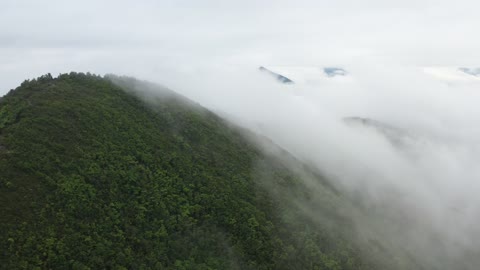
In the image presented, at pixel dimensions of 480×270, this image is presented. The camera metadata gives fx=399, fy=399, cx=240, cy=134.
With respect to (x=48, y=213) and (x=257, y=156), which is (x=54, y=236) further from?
(x=257, y=156)

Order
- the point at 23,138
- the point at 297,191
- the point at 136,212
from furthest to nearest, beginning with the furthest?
the point at 297,191 < the point at 136,212 < the point at 23,138

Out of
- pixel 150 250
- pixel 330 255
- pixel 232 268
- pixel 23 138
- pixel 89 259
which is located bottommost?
pixel 330 255

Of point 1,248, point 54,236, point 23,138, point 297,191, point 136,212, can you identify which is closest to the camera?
point 1,248

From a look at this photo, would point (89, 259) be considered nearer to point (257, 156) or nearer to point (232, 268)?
point (232, 268)

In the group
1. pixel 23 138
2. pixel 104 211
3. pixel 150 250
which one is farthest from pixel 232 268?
pixel 23 138

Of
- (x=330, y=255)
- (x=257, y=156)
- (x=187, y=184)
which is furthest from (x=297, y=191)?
(x=187, y=184)

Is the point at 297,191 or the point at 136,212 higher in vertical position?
the point at 136,212

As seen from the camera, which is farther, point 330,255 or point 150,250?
point 330,255
